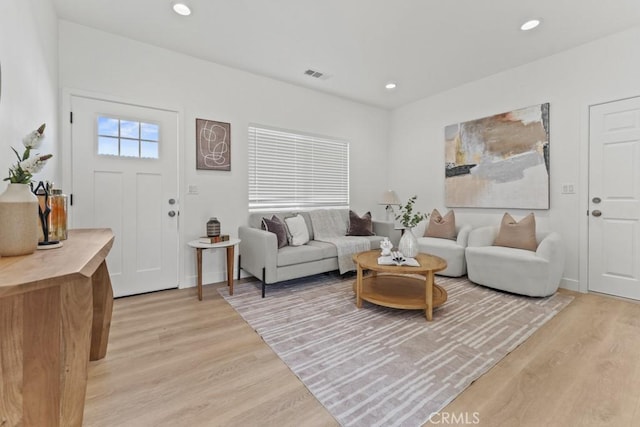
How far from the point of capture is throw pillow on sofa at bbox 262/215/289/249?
3191 mm

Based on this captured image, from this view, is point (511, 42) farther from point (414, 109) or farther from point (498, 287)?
point (498, 287)

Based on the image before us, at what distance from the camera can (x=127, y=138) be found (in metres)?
2.87

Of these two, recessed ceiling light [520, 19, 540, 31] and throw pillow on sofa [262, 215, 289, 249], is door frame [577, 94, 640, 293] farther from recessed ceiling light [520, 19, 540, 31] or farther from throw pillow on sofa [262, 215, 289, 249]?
throw pillow on sofa [262, 215, 289, 249]

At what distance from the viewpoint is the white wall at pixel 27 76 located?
1318mm

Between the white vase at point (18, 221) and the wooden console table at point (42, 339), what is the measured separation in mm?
65

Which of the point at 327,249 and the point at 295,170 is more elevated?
the point at 295,170

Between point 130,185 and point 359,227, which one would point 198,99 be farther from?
point 359,227

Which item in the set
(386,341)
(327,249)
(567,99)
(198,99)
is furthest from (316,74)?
(386,341)

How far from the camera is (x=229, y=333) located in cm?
213

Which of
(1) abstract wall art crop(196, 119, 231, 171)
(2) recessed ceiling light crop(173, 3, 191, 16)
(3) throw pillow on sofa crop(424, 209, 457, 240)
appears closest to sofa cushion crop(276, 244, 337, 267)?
(1) abstract wall art crop(196, 119, 231, 171)

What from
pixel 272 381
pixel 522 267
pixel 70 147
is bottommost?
pixel 272 381

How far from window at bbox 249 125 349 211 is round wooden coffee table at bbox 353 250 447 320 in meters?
1.59

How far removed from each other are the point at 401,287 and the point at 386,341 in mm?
874

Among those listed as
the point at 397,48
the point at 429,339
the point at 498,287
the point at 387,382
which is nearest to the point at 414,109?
the point at 397,48
